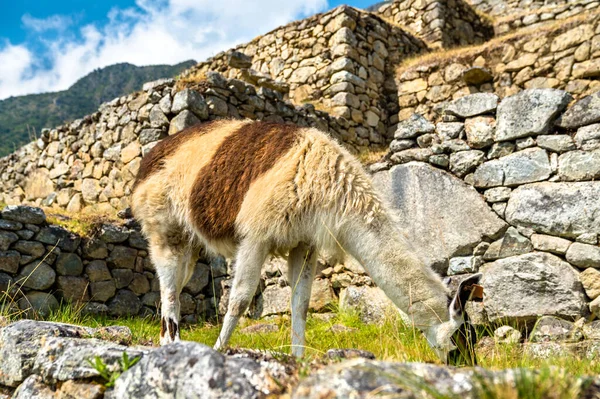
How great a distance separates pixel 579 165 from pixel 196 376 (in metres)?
4.25

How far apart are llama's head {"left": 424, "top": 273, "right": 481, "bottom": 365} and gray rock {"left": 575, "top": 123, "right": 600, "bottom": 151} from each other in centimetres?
253

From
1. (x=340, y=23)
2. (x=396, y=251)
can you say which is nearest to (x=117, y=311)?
(x=396, y=251)

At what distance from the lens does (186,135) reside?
4.31 m

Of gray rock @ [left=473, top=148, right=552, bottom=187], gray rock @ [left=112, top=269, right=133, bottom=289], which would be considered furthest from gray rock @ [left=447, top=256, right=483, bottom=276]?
gray rock @ [left=112, top=269, right=133, bottom=289]

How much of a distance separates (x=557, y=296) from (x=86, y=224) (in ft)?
18.5

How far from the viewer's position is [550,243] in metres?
4.51

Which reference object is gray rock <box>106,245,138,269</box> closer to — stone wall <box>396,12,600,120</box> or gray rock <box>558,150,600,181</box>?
stone wall <box>396,12,600,120</box>

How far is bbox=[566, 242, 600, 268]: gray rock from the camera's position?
422cm

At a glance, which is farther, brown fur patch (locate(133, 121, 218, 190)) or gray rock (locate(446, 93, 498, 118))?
gray rock (locate(446, 93, 498, 118))

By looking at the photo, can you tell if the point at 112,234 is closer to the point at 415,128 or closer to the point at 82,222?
the point at 82,222

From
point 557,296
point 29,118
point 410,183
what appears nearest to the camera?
point 557,296

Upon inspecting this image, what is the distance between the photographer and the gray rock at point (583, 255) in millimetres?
4223

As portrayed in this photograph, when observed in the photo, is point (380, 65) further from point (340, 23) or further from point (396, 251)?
point (396, 251)

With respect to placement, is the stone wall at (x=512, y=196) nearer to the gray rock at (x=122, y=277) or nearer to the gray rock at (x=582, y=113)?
the gray rock at (x=582, y=113)
